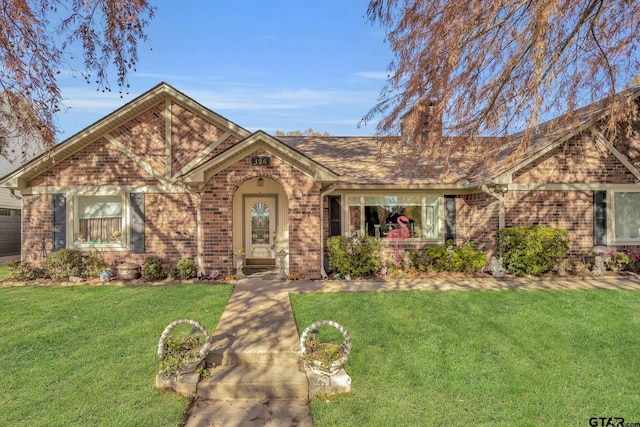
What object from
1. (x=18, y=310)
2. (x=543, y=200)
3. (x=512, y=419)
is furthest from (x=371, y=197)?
(x=18, y=310)

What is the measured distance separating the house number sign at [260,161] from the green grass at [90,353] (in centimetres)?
335

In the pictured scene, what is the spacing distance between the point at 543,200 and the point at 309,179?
6.92 meters

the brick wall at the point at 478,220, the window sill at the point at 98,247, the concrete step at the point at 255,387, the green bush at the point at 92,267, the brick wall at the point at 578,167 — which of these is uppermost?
the brick wall at the point at 578,167

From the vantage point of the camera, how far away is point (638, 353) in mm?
4988

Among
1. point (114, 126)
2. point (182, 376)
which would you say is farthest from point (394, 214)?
point (114, 126)

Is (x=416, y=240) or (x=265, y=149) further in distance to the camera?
(x=416, y=240)

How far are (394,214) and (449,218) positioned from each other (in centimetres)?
174

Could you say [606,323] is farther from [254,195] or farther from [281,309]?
[254,195]

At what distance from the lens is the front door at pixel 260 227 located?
1273 centimetres

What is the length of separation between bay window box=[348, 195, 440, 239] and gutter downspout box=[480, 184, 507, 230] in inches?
64.5

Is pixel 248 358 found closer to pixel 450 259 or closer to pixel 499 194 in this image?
pixel 450 259

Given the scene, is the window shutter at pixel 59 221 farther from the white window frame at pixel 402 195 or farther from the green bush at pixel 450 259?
the green bush at pixel 450 259

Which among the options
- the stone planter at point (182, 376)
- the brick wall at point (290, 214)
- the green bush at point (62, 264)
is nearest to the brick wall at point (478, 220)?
the brick wall at point (290, 214)

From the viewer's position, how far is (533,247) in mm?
9555
